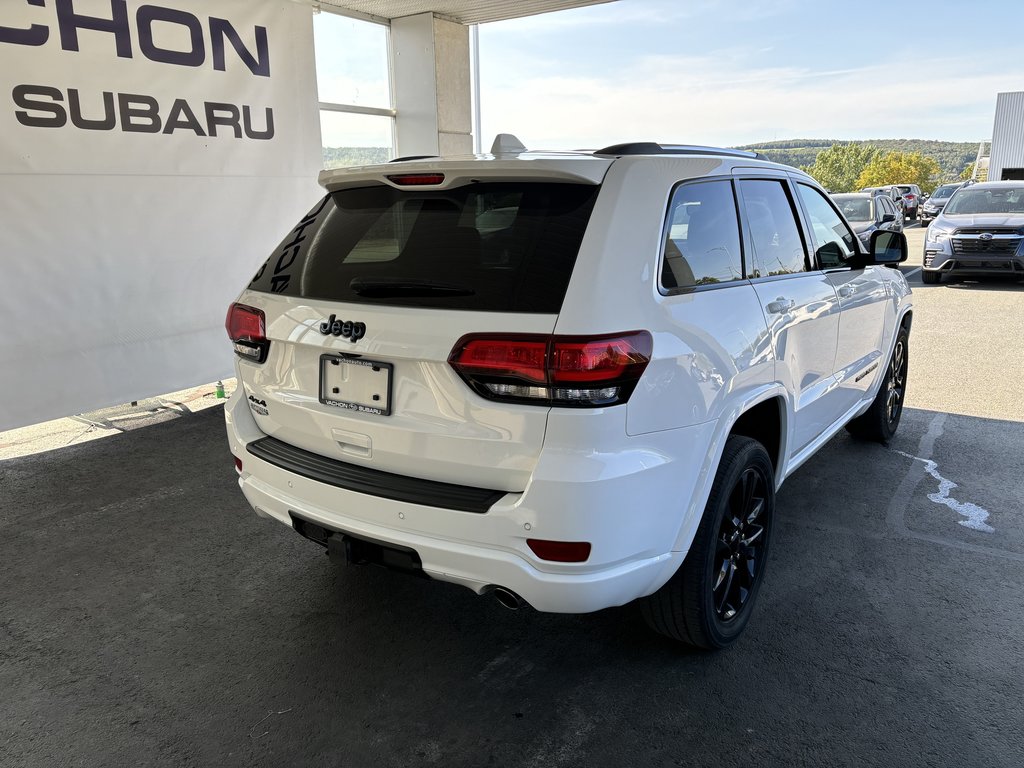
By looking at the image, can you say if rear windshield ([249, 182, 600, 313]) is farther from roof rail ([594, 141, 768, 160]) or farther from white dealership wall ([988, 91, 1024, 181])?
white dealership wall ([988, 91, 1024, 181])

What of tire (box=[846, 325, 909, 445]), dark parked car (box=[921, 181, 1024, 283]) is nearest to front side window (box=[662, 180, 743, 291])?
tire (box=[846, 325, 909, 445])

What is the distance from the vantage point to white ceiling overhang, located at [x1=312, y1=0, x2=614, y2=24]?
838 cm

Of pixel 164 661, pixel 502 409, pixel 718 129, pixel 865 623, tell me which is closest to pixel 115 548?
pixel 164 661

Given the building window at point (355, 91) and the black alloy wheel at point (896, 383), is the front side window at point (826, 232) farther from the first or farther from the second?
the building window at point (355, 91)

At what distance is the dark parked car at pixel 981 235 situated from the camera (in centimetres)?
1208

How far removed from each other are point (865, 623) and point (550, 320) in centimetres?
203

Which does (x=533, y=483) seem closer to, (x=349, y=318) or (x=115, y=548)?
(x=349, y=318)

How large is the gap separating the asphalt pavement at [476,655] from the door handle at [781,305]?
1267mm

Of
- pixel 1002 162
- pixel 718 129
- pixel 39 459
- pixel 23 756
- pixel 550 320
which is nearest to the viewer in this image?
pixel 550 320

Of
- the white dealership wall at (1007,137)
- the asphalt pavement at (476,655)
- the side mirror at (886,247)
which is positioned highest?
the white dealership wall at (1007,137)

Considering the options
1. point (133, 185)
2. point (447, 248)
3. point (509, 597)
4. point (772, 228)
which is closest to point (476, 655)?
point (509, 597)

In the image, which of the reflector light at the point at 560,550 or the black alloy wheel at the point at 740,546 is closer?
the reflector light at the point at 560,550

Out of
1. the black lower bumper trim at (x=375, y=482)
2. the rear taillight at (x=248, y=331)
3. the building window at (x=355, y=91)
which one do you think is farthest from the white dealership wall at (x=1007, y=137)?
the black lower bumper trim at (x=375, y=482)

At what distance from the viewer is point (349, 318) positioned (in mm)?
2387
